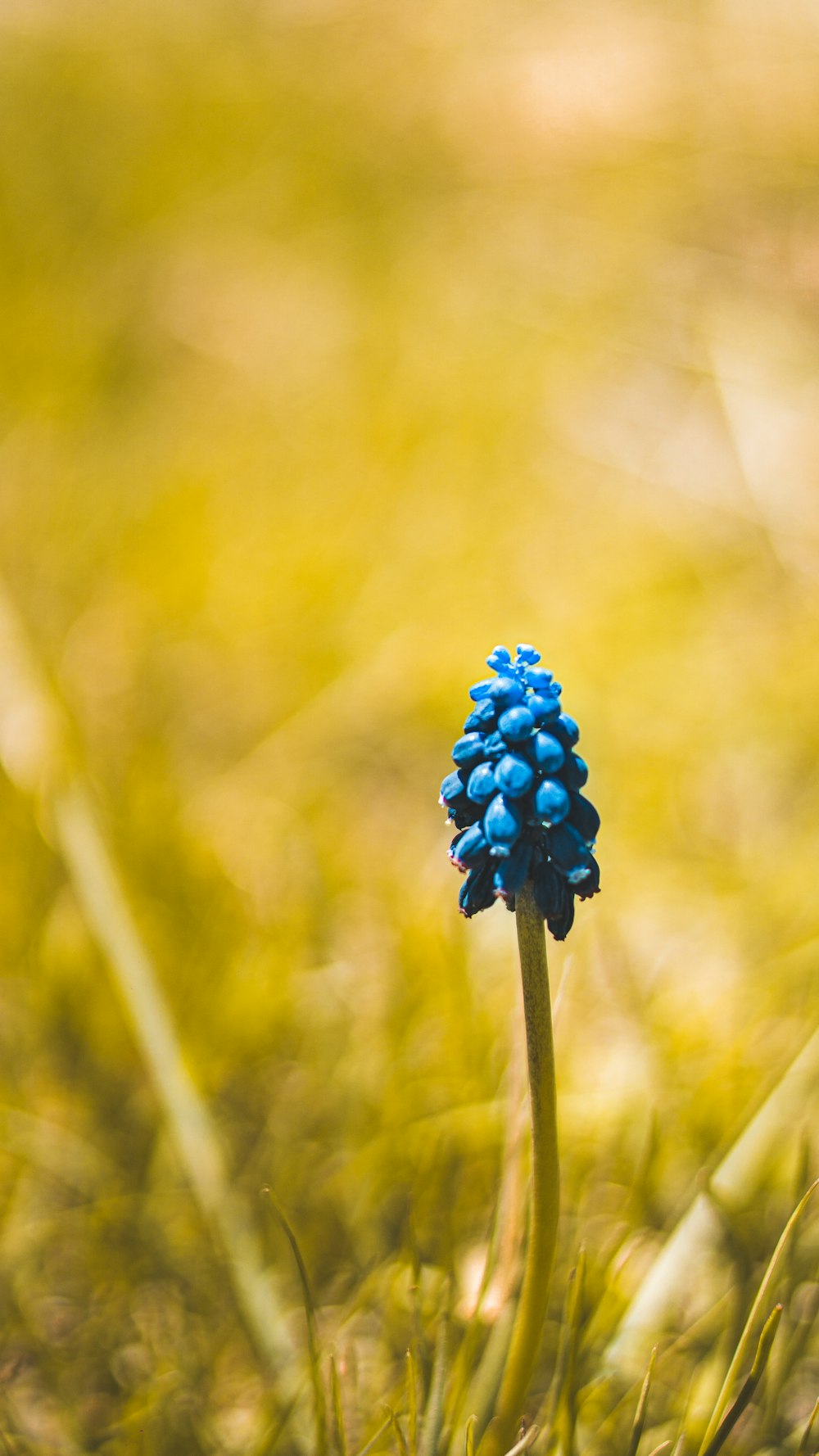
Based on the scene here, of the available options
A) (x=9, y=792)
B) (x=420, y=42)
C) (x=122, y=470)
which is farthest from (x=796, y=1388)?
(x=420, y=42)

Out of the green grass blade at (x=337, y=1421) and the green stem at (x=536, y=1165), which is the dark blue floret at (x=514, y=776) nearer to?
the green stem at (x=536, y=1165)

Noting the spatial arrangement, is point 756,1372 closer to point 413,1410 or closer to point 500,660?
point 413,1410

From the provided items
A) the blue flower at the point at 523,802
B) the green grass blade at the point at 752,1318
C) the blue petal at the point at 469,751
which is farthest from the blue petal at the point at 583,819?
the green grass blade at the point at 752,1318

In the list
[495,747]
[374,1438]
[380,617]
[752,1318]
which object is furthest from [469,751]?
[380,617]

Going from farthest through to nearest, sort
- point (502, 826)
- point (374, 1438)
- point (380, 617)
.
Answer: point (380, 617) → point (374, 1438) → point (502, 826)

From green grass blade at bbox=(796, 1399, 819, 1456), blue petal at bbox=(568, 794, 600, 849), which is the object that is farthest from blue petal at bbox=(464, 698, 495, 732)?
green grass blade at bbox=(796, 1399, 819, 1456)

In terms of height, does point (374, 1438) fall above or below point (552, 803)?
below

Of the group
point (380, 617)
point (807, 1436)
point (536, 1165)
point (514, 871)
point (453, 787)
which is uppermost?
point (380, 617)
